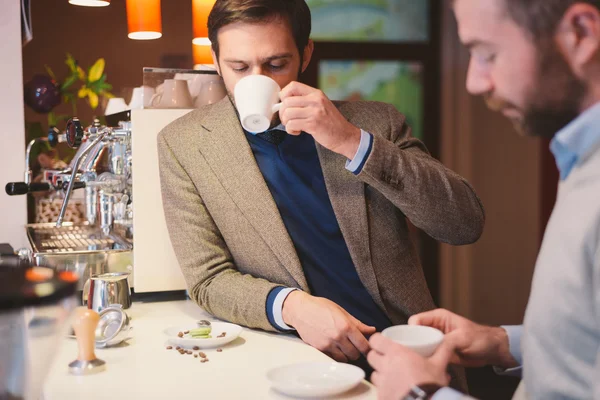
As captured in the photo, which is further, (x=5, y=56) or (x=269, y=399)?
(x=5, y=56)

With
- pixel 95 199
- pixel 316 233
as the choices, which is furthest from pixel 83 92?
pixel 316 233

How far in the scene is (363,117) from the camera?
2016 mm

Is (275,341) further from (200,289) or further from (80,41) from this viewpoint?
(80,41)

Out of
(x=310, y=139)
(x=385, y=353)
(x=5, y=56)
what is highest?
(x=5, y=56)

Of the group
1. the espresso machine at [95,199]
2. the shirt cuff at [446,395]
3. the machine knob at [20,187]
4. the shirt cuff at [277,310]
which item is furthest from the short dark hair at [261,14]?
the shirt cuff at [446,395]

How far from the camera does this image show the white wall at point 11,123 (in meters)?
2.91

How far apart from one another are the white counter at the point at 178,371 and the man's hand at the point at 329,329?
4cm

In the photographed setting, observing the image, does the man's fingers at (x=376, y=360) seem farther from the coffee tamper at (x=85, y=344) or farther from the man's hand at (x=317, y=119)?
the man's hand at (x=317, y=119)

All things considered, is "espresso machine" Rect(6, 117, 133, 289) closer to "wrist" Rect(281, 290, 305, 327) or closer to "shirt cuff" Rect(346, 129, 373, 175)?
"wrist" Rect(281, 290, 305, 327)

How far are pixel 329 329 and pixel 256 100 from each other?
0.52 metres

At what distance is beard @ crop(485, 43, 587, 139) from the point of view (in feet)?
3.24

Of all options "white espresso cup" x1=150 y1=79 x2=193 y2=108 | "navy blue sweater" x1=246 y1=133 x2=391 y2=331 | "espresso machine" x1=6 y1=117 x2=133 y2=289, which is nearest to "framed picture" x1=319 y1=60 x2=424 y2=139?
"espresso machine" x1=6 y1=117 x2=133 y2=289

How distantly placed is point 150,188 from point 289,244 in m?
0.49

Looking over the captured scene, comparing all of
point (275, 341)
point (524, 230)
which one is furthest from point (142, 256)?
point (524, 230)
